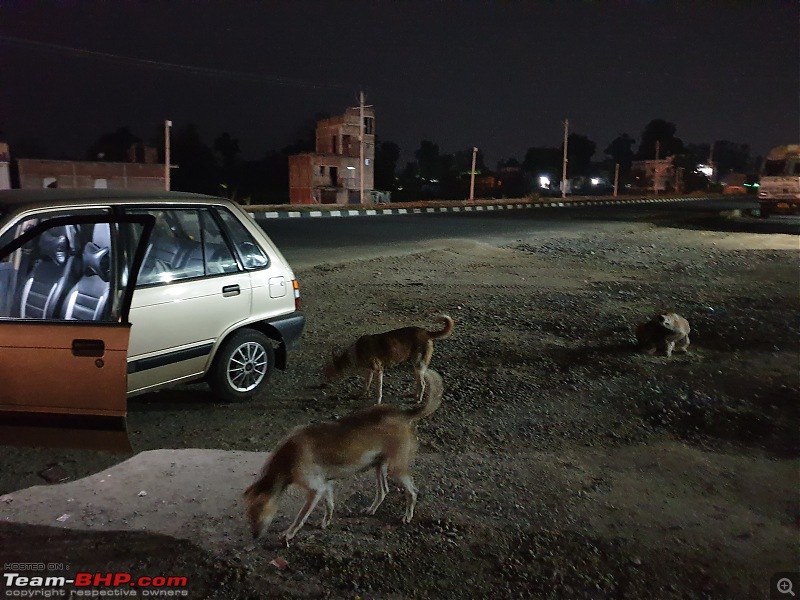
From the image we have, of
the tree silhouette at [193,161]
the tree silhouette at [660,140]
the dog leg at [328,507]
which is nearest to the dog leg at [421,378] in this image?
the dog leg at [328,507]

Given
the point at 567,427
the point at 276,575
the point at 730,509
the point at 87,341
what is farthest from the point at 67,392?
the point at 730,509

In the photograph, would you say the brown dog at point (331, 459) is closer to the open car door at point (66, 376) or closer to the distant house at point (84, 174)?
the open car door at point (66, 376)

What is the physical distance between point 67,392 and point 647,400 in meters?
4.40

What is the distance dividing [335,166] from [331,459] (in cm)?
4375

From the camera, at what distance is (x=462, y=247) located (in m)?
15.3

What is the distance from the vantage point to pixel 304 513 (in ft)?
10.8

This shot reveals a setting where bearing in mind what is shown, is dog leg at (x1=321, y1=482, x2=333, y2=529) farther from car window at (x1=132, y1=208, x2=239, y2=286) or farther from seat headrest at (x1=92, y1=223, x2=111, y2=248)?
seat headrest at (x1=92, y1=223, x2=111, y2=248)

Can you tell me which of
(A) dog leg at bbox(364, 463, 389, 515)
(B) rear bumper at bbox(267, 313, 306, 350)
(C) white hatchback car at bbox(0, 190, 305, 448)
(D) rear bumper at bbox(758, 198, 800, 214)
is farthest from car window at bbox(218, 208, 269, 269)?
(D) rear bumper at bbox(758, 198, 800, 214)

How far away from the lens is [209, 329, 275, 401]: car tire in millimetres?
4852

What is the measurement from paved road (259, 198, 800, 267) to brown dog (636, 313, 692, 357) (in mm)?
7329

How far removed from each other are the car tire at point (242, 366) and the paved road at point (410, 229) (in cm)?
737

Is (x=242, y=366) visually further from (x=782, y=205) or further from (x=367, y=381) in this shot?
(x=782, y=205)

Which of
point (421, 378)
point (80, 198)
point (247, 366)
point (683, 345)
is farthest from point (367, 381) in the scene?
point (683, 345)

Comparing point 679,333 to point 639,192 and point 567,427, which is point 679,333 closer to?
point 567,427
